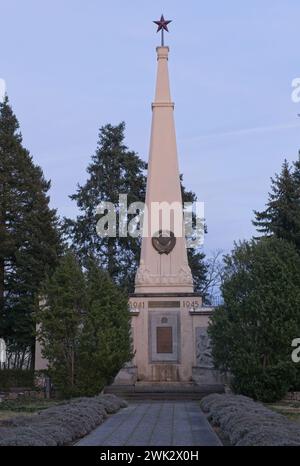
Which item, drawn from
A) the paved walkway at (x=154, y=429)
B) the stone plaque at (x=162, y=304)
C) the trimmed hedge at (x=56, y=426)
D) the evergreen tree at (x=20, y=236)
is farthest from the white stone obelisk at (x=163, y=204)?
the trimmed hedge at (x=56, y=426)

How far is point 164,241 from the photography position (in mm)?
32250

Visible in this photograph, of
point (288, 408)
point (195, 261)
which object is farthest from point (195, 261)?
point (288, 408)

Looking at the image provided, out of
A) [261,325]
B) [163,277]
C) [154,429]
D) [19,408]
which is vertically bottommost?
[154,429]

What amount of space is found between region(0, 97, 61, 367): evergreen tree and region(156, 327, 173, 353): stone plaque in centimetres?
649

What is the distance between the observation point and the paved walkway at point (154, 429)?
38.3 ft

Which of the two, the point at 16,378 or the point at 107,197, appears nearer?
the point at 16,378

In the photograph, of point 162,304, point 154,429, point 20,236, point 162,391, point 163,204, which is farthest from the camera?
point 20,236

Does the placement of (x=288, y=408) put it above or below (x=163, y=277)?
below

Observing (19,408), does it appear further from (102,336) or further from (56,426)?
(56,426)

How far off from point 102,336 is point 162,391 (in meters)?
3.67

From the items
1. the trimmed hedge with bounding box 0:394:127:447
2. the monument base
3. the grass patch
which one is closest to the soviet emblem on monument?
the monument base

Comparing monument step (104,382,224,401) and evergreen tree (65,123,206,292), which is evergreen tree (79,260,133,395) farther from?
evergreen tree (65,123,206,292)

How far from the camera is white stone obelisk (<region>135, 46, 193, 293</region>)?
31922 mm
